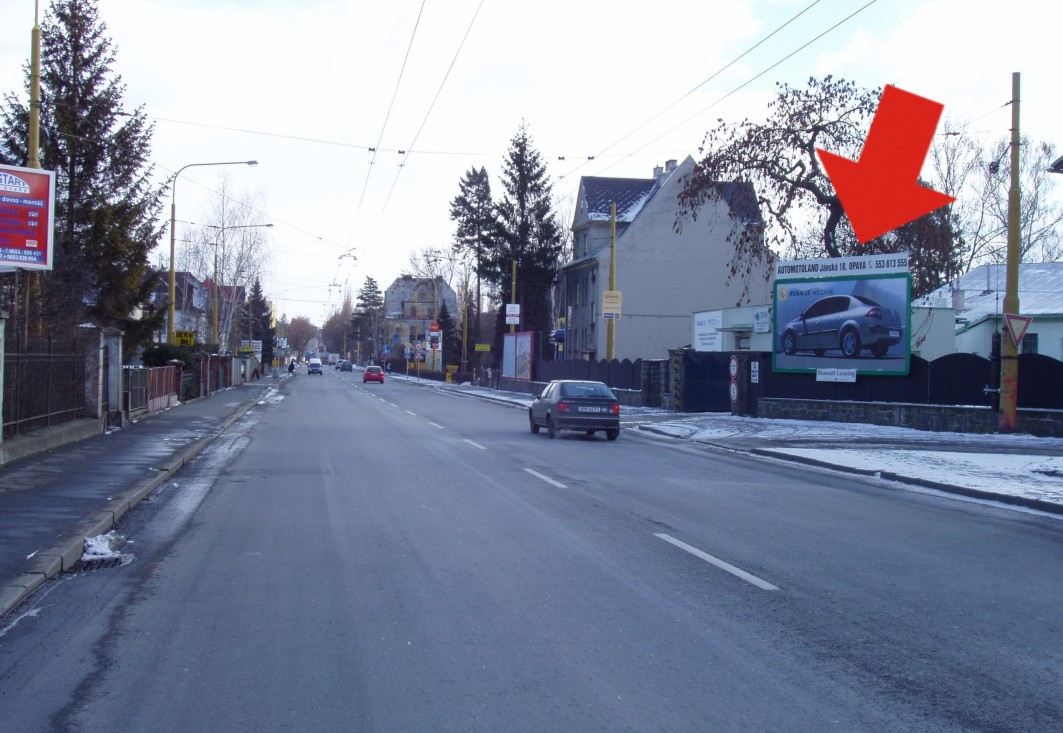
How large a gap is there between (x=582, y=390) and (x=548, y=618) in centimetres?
1683

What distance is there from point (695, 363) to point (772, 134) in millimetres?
8036

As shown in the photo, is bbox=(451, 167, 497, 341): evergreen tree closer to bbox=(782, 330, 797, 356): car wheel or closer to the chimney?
the chimney

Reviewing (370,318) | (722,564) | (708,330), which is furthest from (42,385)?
(370,318)

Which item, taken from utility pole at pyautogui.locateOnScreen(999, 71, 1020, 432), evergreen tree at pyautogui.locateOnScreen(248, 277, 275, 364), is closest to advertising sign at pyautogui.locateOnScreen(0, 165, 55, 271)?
utility pole at pyautogui.locateOnScreen(999, 71, 1020, 432)

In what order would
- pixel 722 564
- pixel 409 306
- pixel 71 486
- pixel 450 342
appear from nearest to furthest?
pixel 722 564 < pixel 71 486 < pixel 450 342 < pixel 409 306

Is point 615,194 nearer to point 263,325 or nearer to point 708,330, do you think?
point 708,330

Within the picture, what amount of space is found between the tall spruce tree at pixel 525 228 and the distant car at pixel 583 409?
42766 mm

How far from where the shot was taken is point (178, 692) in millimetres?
4984

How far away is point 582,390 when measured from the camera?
23188 mm

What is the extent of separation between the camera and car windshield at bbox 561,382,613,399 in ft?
75.7

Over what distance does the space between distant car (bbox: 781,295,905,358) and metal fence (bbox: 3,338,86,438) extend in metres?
19.2

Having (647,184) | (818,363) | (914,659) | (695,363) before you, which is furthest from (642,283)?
(914,659)

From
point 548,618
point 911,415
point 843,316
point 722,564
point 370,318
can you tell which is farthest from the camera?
point 370,318

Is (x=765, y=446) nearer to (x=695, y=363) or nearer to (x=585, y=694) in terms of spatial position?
(x=695, y=363)
